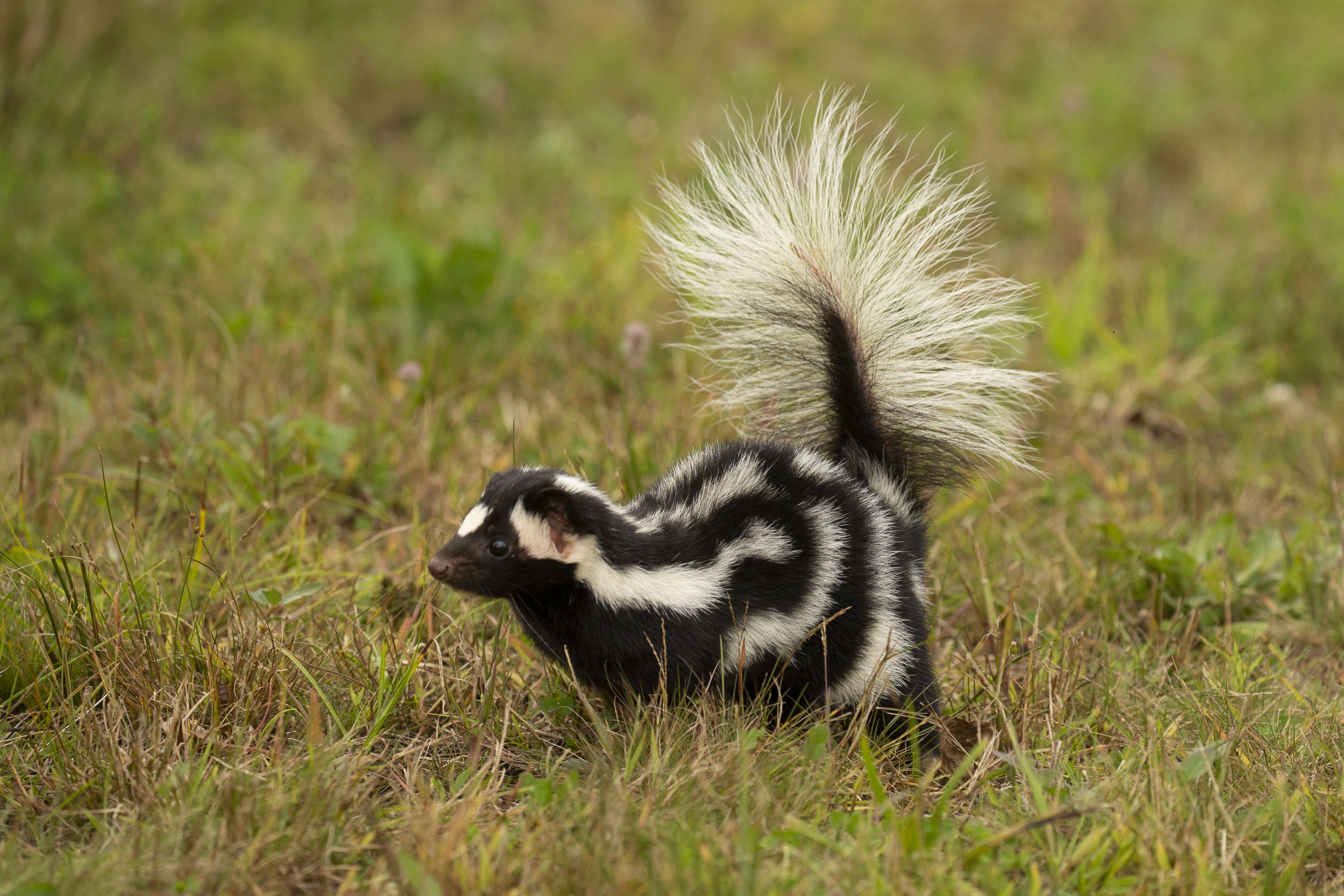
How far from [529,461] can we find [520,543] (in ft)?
4.70

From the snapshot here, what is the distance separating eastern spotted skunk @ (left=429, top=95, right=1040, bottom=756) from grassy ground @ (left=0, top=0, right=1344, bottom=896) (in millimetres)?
181

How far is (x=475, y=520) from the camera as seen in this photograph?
284 cm

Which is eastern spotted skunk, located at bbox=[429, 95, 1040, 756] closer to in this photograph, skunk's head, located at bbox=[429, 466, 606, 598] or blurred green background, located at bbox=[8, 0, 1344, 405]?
skunk's head, located at bbox=[429, 466, 606, 598]

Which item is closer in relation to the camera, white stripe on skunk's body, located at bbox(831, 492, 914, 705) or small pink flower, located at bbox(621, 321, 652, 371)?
white stripe on skunk's body, located at bbox(831, 492, 914, 705)

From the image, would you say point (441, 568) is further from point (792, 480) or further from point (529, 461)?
point (529, 461)

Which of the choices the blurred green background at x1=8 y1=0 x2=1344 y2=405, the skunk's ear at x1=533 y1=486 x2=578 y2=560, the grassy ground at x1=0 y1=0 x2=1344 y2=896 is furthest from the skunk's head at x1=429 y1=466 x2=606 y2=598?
the blurred green background at x1=8 y1=0 x2=1344 y2=405

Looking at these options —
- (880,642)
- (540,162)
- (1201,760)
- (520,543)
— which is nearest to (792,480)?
(880,642)

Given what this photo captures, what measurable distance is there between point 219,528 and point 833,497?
1.88 metres

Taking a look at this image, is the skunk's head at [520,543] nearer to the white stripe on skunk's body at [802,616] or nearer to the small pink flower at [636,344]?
the white stripe on skunk's body at [802,616]

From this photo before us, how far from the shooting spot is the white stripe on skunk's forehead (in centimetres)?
283

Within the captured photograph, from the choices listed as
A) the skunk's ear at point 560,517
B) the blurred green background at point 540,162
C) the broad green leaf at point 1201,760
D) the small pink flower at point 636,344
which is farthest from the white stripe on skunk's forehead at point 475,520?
the blurred green background at point 540,162

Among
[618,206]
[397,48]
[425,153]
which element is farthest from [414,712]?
[397,48]

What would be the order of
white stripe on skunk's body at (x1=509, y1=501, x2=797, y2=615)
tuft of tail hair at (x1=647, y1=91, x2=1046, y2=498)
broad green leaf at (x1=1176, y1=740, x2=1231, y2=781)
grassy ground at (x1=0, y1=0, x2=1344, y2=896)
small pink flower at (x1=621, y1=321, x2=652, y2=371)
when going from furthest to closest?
small pink flower at (x1=621, y1=321, x2=652, y2=371) < tuft of tail hair at (x1=647, y1=91, x2=1046, y2=498) < white stripe on skunk's body at (x1=509, y1=501, x2=797, y2=615) < broad green leaf at (x1=1176, y1=740, x2=1231, y2=781) < grassy ground at (x1=0, y1=0, x2=1344, y2=896)

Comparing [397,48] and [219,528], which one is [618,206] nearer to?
[397,48]
